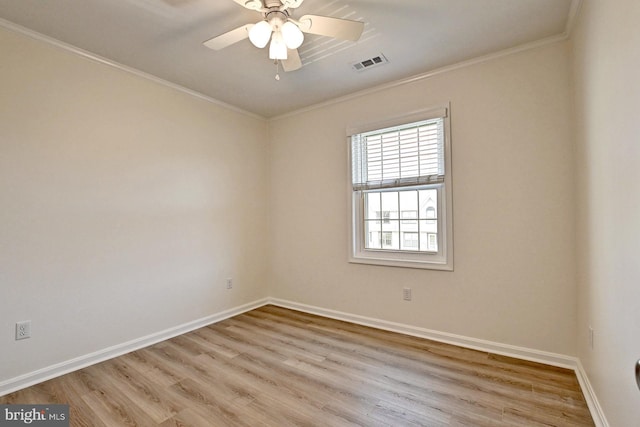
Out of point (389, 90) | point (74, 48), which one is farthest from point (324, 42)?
point (74, 48)

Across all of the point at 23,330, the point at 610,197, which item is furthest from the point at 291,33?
the point at 23,330

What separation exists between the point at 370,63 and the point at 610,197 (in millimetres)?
2041

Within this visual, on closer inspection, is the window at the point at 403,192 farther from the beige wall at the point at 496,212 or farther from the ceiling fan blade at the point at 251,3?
the ceiling fan blade at the point at 251,3

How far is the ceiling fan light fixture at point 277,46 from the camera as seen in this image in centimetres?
191

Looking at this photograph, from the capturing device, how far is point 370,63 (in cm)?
276

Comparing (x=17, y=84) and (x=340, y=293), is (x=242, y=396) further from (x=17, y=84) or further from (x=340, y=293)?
(x=17, y=84)

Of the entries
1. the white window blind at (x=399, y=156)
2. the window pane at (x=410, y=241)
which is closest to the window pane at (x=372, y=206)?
the white window blind at (x=399, y=156)

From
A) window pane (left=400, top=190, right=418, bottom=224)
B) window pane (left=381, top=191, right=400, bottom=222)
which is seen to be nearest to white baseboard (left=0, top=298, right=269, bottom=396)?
window pane (left=381, top=191, right=400, bottom=222)

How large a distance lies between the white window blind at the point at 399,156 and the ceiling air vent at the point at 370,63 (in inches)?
25.7

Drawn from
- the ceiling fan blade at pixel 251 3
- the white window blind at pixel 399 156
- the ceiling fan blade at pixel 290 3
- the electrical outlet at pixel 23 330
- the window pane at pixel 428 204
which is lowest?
the electrical outlet at pixel 23 330

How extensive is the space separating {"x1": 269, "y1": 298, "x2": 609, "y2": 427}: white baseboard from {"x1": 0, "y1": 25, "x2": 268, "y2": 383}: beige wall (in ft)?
4.89

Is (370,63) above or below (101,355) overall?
above

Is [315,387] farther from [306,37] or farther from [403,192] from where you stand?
[306,37]

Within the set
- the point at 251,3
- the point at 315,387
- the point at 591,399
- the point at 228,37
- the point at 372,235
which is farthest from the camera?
the point at 372,235
